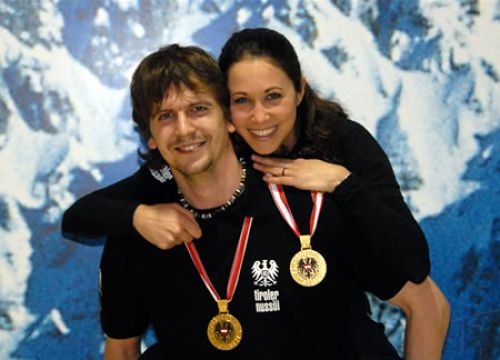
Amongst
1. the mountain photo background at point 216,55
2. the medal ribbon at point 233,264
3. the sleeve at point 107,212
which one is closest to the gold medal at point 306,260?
the medal ribbon at point 233,264

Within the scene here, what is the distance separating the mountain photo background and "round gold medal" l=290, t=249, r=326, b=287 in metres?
0.79

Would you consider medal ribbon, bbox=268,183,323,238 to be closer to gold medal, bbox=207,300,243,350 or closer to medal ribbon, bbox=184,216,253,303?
medal ribbon, bbox=184,216,253,303

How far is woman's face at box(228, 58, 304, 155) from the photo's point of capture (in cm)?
171

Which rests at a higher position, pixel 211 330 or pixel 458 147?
pixel 458 147

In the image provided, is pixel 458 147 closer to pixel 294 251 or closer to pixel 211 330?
pixel 294 251

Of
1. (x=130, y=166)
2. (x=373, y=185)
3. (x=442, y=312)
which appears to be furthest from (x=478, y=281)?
(x=130, y=166)

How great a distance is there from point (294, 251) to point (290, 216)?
10cm

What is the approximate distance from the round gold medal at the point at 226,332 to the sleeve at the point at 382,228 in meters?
0.42

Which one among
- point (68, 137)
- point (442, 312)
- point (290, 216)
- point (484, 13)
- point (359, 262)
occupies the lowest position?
point (442, 312)

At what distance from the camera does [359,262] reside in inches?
67.3

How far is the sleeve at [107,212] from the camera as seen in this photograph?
1.69 meters

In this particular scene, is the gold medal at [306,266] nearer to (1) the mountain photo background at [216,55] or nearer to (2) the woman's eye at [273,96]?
(2) the woman's eye at [273,96]

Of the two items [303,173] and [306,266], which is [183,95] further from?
[306,266]

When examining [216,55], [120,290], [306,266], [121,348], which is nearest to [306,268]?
[306,266]
